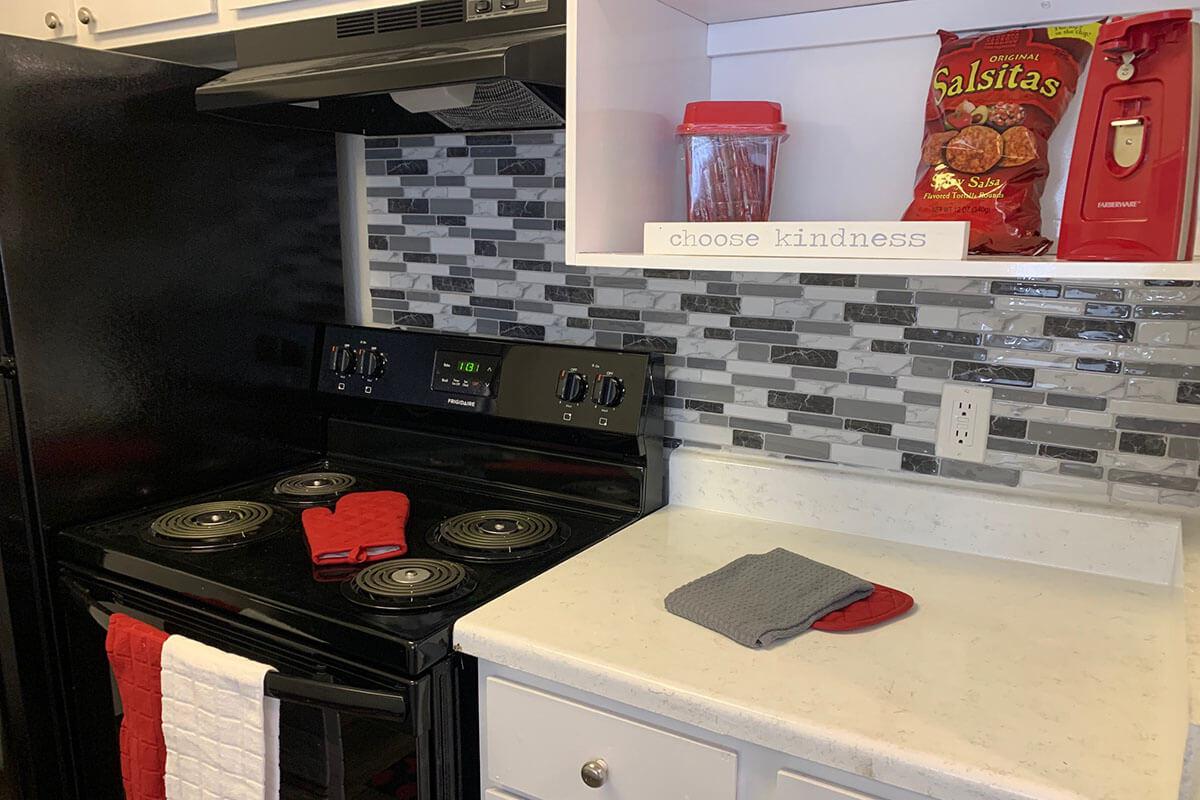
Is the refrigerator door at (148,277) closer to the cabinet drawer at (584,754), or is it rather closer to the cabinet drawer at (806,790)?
the cabinet drawer at (584,754)

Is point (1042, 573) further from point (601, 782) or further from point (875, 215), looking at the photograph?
point (601, 782)

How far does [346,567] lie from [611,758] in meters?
0.50

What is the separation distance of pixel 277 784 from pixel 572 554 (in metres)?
0.50

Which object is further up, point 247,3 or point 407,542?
point 247,3

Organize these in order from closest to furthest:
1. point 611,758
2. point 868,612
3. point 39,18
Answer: point 611,758 < point 868,612 < point 39,18

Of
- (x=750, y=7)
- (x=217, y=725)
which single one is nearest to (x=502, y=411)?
(x=217, y=725)

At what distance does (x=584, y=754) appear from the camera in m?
1.01

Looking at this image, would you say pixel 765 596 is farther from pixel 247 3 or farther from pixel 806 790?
pixel 247 3

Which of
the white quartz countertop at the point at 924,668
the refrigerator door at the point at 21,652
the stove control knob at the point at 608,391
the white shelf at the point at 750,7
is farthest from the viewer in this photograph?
the stove control knob at the point at 608,391

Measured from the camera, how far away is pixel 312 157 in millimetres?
1779

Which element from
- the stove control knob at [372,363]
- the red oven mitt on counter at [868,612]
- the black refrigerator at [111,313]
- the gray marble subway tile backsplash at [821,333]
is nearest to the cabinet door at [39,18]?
Answer: the black refrigerator at [111,313]

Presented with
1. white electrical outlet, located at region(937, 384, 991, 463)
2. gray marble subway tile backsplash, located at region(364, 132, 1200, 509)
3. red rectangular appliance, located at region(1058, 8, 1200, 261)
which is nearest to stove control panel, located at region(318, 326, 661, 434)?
gray marble subway tile backsplash, located at region(364, 132, 1200, 509)

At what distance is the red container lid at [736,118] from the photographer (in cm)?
123

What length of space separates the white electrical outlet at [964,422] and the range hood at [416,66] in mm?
749
